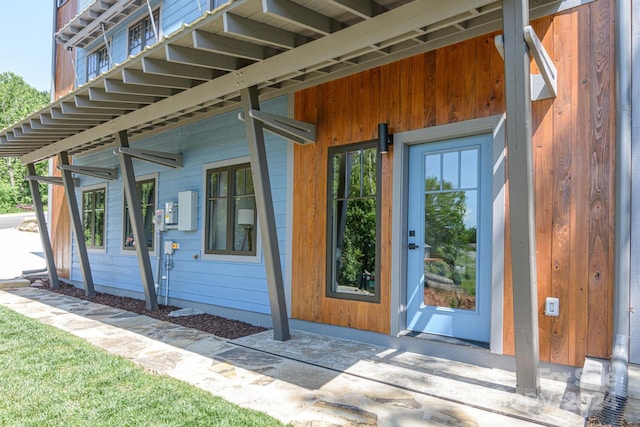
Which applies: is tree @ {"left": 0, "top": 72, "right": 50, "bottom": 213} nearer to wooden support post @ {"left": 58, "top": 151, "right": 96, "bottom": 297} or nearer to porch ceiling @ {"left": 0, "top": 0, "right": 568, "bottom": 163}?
wooden support post @ {"left": 58, "top": 151, "right": 96, "bottom": 297}

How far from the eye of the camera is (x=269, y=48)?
13.5 feet

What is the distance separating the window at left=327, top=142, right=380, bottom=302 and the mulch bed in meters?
1.23

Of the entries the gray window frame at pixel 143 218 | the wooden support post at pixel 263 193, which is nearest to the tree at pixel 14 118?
the gray window frame at pixel 143 218

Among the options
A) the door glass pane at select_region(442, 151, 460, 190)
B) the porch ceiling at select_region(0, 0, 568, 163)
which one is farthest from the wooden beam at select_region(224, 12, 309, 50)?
the door glass pane at select_region(442, 151, 460, 190)

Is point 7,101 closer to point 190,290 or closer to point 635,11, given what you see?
point 190,290

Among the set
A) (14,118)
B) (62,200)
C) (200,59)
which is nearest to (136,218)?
(200,59)

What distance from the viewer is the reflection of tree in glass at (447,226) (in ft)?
12.7

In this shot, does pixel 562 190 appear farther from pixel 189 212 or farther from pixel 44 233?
pixel 44 233

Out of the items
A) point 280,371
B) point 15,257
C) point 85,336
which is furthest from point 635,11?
point 15,257

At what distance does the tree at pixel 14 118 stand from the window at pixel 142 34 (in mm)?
26471

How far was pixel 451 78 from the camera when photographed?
381 centimetres

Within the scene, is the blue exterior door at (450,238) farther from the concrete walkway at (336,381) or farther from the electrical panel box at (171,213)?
the electrical panel box at (171,213)

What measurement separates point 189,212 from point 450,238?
13.0 ft

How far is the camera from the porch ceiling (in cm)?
322
